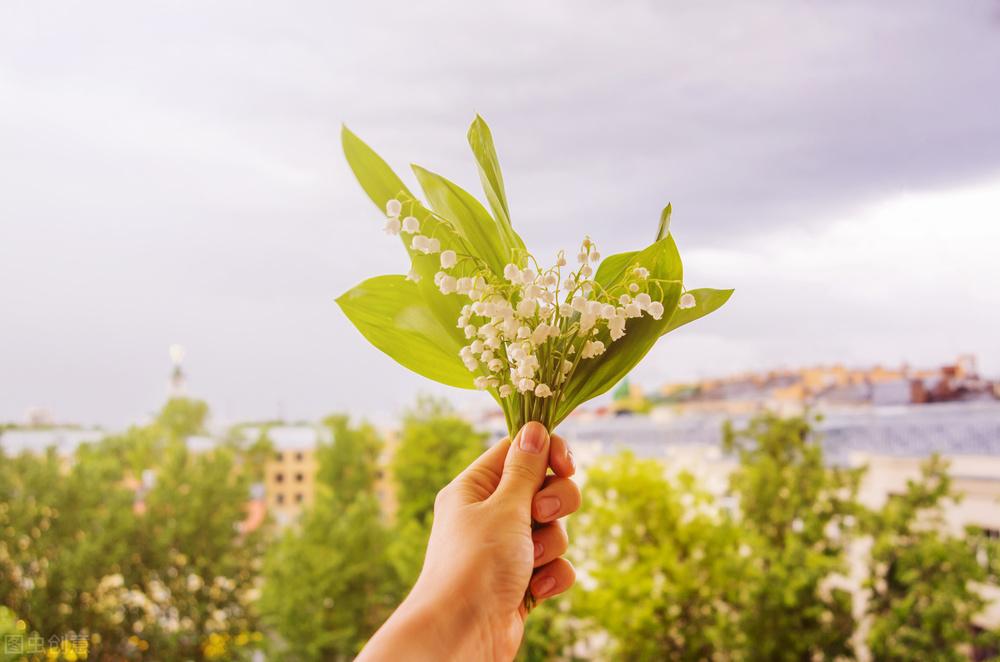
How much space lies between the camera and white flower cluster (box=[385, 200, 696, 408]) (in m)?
0.77

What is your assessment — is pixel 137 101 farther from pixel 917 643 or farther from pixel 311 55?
pixel 917 643

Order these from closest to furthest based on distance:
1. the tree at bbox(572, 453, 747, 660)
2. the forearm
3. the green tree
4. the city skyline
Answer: the forearm → the green tree → the tree at bbox(572, 453, 747, 660) → the city skyline

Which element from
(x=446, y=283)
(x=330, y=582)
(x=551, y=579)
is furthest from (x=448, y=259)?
(x=330, y=582)

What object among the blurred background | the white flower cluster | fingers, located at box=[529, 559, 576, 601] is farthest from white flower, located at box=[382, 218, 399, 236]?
the blurred background

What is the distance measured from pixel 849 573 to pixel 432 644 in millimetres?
3218

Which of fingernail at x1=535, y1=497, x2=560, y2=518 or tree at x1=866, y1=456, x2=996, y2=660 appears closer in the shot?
fingernail at x1=535, y1=497, x2=560, y2=518

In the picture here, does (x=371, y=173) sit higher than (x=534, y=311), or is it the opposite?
(x=371, y=173)

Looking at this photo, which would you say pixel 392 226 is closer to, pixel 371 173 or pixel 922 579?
pixel 371 173

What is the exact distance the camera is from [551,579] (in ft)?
2.99

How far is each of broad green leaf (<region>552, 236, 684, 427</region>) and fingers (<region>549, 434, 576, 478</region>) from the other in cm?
3

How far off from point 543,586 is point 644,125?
447cm

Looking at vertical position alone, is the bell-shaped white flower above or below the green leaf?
below

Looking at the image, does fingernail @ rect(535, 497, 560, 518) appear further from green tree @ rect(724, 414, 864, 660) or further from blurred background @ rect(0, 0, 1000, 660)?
green tree @ rect(724, 414, 864, 660)

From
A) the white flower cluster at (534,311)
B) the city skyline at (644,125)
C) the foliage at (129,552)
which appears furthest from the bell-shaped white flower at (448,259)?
the foliage at (129,552)
